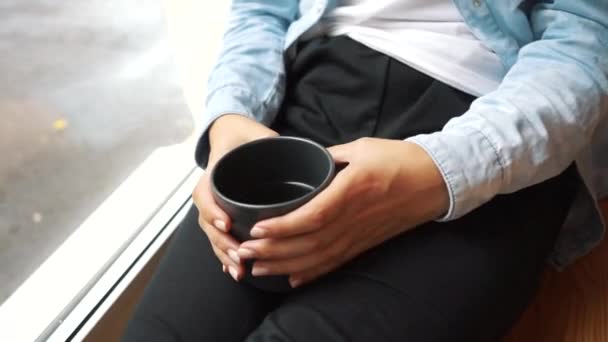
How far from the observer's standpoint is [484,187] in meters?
0.54

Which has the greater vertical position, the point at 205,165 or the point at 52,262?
the point at 205,165

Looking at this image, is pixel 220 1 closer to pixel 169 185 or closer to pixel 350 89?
pixel 169 185

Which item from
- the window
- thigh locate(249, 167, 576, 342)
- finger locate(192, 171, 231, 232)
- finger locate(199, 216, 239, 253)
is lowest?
the window

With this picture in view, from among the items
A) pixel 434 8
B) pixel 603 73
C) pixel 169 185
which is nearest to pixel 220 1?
pixel 169 185

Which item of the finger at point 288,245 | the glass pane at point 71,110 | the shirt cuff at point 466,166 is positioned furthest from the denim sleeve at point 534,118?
the glass pane at point 71,110

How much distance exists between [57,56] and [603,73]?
97 cm

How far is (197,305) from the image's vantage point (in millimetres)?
584

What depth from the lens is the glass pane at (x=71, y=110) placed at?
3.23 ft

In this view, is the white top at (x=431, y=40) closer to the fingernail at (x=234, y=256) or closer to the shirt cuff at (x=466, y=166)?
the shirt cuff at (x=466, y=166)

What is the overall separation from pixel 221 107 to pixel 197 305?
20 cm

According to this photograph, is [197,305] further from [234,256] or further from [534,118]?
[534,118]

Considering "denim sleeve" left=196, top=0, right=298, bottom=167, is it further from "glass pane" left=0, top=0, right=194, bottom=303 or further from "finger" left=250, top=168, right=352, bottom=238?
"glass pane" left=0, top=0, right=194, bottom=303

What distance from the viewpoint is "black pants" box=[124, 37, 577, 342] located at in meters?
0.53

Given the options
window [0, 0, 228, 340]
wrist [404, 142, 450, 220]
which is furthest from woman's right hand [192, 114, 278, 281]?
window [0, 0, 228, 340]
